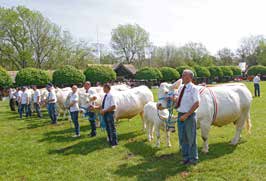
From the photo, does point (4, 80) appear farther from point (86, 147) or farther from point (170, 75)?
point (86, 147)

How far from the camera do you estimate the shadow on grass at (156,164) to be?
6363 millimetres

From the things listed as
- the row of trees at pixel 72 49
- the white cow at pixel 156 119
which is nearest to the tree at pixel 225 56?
the row of trees at pixel 72 49

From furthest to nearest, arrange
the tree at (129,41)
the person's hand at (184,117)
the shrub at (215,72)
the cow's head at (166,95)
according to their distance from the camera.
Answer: the tree at (129,41) < the shrub at (215,72) < the cow's head at (166,95) < the person's hand at (184,117)

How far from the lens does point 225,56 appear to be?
92.1m

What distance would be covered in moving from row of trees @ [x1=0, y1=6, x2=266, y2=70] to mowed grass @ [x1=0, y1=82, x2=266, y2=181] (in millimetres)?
47778

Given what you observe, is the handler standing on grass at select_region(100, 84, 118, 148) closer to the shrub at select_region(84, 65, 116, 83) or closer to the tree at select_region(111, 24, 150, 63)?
the shrub at select_region(84, 65, 116, 83)

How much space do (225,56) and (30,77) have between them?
72.8m

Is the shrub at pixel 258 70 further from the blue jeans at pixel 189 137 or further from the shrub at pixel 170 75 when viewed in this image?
the blue jeans at pixel 189 137

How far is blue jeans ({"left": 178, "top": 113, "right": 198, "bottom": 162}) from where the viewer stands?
631 centimetres

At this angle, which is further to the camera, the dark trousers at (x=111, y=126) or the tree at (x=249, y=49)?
the tree at (x=249, y=49)

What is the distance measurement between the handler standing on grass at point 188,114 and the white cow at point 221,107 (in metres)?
0.90

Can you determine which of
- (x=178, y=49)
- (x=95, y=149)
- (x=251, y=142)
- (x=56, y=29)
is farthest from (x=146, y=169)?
(x=178, y=49)

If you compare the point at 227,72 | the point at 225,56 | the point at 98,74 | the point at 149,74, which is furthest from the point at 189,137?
the point at 225,56

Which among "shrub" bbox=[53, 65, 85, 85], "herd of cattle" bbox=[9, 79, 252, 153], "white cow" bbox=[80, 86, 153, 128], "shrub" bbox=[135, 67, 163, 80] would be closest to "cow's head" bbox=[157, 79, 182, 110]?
"herd of cattle" bbox=[9, 79, 252, 153]
